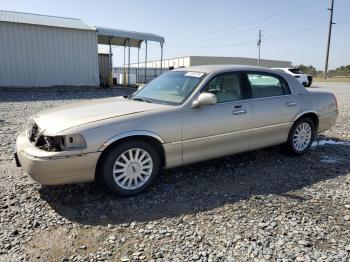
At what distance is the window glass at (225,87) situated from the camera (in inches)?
186

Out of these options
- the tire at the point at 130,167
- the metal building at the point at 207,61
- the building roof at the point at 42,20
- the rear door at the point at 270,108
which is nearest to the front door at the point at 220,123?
the rear door at the point at 270,108

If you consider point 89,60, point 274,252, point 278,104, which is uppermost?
point 89,60

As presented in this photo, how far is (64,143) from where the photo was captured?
3.57m

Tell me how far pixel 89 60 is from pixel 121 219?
705 inches

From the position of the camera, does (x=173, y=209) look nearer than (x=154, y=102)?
Yes

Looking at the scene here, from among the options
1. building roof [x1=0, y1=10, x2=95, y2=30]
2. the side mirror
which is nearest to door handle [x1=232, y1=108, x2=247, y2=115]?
the side mirror

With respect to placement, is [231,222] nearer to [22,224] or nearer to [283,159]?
[22,224]

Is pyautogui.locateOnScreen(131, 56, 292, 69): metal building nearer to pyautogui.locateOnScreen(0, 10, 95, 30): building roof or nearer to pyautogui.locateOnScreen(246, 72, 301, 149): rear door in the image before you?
pyautogui.locateOnScreen(0, 10, 95, 30): building roof

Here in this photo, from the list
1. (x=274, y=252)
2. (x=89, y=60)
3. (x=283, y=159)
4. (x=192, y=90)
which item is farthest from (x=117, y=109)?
(x=89, y=60)

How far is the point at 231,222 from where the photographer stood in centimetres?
351

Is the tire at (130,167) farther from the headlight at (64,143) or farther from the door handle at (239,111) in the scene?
the door handle at (239,111)

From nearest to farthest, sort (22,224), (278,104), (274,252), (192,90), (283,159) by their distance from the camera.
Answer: (274,252) < (22,224) < (192,90) < (278,104) < (283,159)

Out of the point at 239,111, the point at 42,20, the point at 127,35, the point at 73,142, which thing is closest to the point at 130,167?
the point at 73,142

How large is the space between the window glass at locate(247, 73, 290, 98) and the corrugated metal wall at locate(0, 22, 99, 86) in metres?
16.1
